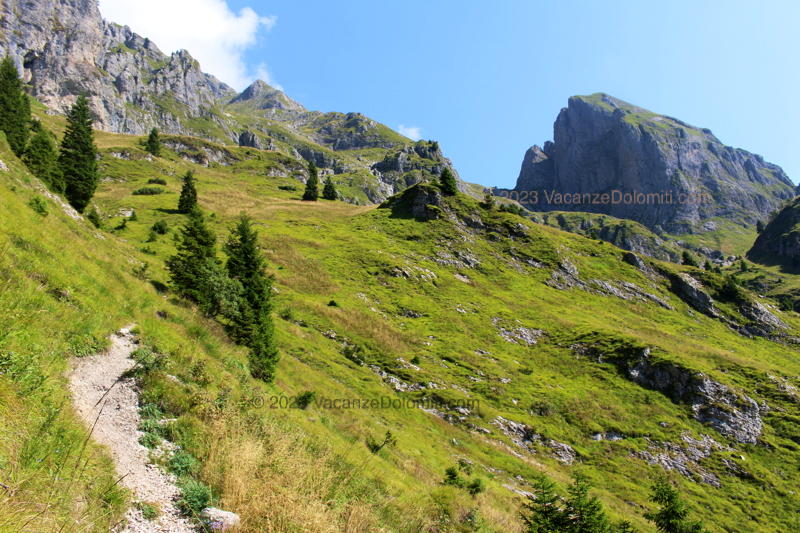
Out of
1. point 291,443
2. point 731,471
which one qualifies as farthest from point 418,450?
point 731,471

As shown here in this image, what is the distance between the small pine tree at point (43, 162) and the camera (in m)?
33.9

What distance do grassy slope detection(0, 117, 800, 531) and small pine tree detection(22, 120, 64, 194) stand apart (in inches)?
335

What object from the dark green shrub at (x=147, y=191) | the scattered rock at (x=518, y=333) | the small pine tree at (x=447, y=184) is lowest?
the scattered rock at (x=518, y=333)

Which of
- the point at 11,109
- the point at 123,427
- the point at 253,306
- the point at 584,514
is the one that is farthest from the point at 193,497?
the point at 11,109

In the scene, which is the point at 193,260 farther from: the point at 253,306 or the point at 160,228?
the point at 160,228

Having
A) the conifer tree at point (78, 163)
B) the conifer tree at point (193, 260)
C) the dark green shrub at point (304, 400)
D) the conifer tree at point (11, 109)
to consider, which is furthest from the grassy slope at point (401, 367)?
the conifer tree at point (11, 109)

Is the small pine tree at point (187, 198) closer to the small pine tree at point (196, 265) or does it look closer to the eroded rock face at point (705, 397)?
the small pine tree at point (196, 265)

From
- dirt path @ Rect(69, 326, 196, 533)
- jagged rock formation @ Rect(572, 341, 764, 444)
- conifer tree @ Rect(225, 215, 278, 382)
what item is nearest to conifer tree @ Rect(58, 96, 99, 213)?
conifer tree @ Rect(225, 215, 278, 382)

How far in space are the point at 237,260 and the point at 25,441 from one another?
66.3 ft

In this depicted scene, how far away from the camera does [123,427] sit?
750 centimetres

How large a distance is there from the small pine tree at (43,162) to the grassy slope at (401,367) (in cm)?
852

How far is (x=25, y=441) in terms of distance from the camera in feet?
16.2

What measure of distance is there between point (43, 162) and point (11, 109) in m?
25.1

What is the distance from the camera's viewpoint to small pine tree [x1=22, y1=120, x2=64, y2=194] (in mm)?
33931
